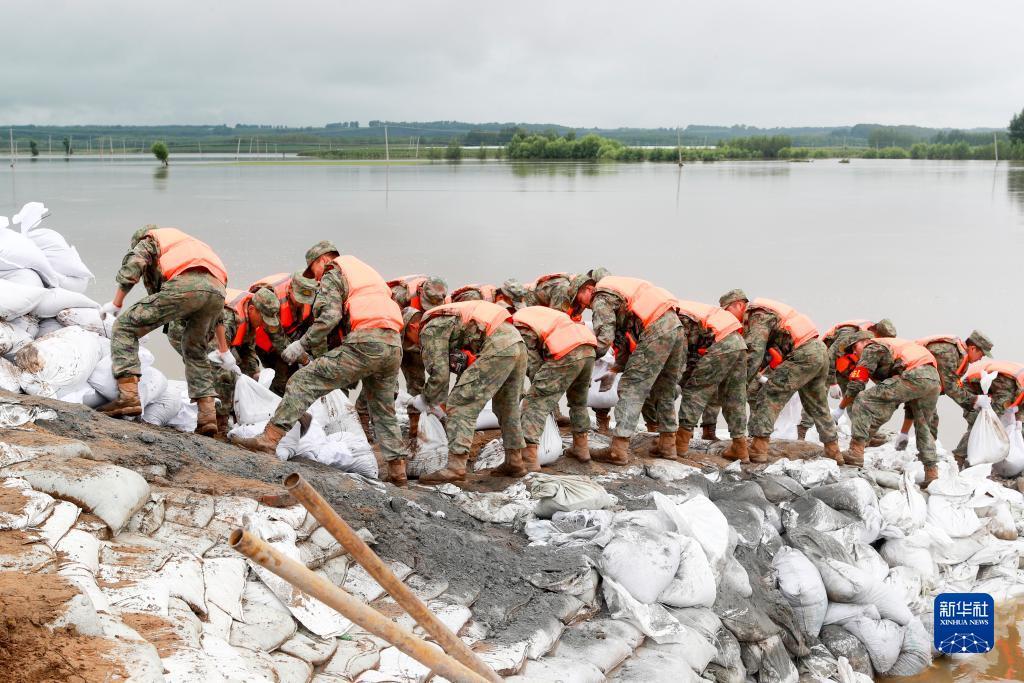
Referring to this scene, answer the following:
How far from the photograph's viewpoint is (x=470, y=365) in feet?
20.7

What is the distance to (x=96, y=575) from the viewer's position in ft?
11.5

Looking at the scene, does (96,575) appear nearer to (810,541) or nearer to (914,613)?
(810,541)

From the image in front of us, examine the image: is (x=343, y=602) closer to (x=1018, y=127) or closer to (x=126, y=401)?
(x=126, y=401)

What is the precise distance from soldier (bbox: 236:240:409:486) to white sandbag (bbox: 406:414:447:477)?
0.29 m

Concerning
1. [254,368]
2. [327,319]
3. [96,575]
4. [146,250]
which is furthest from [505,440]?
[96,575]

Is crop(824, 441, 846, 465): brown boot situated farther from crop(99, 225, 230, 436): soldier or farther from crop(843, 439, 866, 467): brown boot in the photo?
crop(99, 225, 230, 436): soldier

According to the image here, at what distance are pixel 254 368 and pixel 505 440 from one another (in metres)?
1.93

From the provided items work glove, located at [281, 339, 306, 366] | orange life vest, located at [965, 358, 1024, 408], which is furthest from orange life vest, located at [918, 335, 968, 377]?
work glove, located at [281, 339, 306, 366]

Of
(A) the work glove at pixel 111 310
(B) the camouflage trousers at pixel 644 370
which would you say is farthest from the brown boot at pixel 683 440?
(A) the work glove at pixel 111 310

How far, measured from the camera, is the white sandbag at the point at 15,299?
596cm

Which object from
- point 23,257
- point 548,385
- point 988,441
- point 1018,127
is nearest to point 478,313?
point 548,385

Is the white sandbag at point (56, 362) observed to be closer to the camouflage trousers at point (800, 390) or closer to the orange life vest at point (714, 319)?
the orange life vest at point (714, 319)

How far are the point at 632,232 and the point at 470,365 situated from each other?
692 inches

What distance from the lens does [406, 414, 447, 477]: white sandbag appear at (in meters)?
6.46
